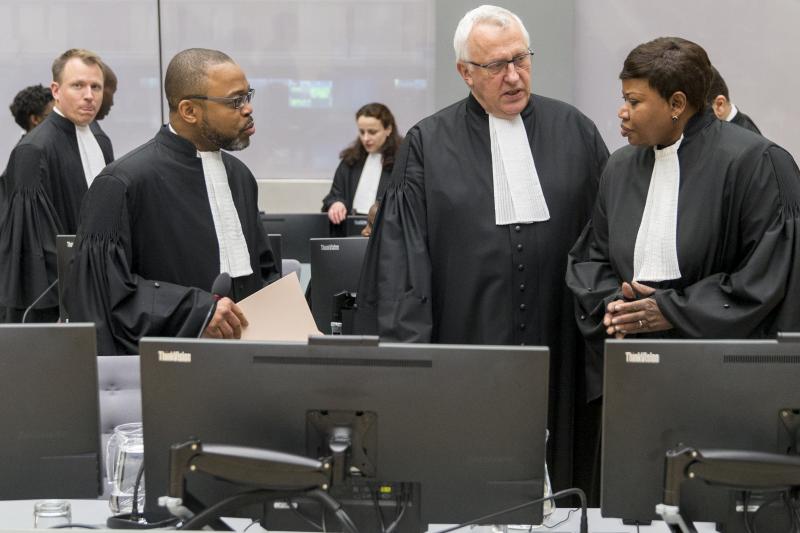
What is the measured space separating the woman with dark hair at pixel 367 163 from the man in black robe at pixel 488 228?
3.68 m

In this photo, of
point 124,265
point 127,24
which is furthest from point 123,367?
point 127,24

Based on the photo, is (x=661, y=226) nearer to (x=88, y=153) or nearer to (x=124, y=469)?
(x=124, y=469)

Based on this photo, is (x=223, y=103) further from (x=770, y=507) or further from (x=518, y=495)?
(x=770, y=507)

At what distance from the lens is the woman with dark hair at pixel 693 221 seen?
2742 mm

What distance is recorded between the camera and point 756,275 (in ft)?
8.96

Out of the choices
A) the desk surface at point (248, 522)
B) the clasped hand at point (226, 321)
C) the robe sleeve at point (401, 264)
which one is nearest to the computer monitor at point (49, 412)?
the desk surface at point (248, 522)

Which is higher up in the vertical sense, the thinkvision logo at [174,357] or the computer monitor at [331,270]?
the thinkvision logo at [174,357]

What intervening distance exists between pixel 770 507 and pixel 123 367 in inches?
66.4

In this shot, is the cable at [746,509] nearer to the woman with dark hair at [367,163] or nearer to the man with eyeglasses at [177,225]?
the man with eyeglasses at [177,225]

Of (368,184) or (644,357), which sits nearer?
(644,357)

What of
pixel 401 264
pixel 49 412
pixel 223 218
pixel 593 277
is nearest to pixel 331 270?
pixel 223 218

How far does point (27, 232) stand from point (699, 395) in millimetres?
3935

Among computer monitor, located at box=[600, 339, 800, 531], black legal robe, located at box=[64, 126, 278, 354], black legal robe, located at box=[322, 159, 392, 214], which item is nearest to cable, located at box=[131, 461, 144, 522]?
black legal robe, located at box=[64, 126, 278, 354]

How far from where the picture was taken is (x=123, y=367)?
280 cm
